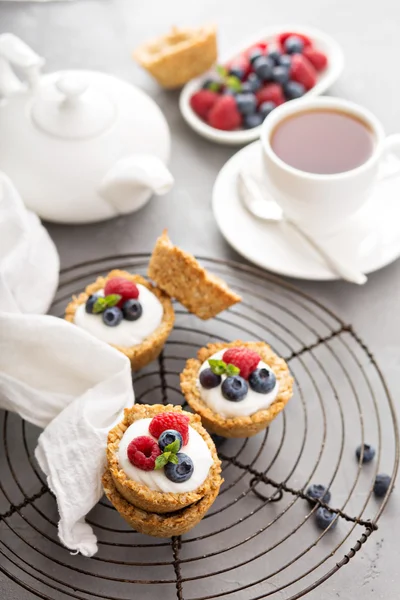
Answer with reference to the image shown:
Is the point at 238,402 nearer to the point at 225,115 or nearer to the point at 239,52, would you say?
the point at 225,115

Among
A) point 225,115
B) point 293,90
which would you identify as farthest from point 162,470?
point 293,90

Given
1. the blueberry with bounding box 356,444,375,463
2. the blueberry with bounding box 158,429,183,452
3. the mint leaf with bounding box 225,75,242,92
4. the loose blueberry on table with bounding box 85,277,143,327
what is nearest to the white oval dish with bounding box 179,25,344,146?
the mint leaf with bounding box 225,75,242,92

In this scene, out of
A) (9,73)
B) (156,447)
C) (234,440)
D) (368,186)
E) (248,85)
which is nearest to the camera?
(156,447)

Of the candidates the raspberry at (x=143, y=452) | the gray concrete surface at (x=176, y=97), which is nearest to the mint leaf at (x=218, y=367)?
the raspberry at (x=143, y=452)

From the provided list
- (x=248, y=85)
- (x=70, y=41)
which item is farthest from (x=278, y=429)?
(x=70, y=41)

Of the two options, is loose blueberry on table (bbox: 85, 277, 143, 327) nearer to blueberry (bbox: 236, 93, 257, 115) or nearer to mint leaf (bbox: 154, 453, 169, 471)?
mint leaf (bbox: 154, 453, 169, 471)

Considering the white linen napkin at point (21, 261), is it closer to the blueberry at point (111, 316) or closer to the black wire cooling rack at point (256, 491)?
the black wire cooling rack at point (256, 491)

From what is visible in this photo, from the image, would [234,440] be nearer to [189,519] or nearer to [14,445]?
[189,519]

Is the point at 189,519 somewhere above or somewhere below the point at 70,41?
below
